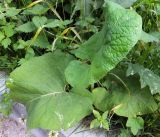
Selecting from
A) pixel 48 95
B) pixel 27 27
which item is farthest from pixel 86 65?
pixel 27 27

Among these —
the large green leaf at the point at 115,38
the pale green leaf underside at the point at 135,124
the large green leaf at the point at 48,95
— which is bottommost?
the pale green leaf underside at the point at 135,124

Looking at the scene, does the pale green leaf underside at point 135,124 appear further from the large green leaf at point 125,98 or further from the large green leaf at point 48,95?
the large green leaf at point 48,95

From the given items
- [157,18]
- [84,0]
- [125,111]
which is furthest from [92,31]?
[125,111]

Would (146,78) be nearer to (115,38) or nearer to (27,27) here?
(115,38)

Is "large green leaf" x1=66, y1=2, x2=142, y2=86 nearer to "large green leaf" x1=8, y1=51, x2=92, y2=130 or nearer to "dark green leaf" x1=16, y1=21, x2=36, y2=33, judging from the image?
"large green leaf" x1=8, y1=51, x2=92, y2=130

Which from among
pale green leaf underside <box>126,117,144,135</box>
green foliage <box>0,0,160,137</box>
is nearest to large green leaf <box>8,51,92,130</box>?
green foliage <box>0,0,160,137</box>

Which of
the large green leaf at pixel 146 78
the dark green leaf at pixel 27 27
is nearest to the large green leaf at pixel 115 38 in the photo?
the large green leaf at pixel 146 78
